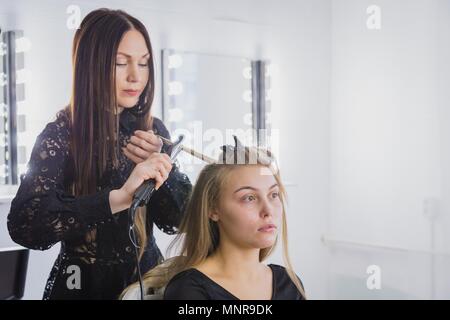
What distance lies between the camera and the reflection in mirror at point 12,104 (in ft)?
4.63

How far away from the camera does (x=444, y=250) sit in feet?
5.92

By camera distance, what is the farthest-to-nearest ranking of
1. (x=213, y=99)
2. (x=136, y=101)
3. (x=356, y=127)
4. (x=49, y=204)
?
(x=356, y=127), (x=213, y=99), (x=136, y=101), (x=49, y=204)

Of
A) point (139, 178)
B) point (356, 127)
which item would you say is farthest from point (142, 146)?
point (356, 127)

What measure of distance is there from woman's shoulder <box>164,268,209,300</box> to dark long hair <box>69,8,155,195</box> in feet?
0.83

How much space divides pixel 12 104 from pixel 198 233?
0.46 metres

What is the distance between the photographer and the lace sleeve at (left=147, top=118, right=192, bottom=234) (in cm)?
146

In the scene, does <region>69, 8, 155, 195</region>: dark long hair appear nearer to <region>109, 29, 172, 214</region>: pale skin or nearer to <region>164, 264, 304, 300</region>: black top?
<region>109, 29, 172, 214</region>: pale skin

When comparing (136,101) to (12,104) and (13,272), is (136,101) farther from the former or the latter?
(13,272)

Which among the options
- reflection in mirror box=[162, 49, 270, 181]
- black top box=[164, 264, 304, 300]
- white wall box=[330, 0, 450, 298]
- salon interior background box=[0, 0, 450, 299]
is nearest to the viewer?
black top box=[164, 264, 304, 300]

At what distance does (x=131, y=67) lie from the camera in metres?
1.46

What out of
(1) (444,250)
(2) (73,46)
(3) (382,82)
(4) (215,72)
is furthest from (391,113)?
(2) (73,46)

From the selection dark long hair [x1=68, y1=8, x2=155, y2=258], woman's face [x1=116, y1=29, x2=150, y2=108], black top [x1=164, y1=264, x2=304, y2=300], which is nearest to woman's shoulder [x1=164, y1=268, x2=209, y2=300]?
black top [x1=164, y1=264, x2=304, y2=300]

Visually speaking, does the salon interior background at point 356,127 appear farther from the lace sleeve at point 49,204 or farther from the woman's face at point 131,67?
the lace sleeve at point 49,204

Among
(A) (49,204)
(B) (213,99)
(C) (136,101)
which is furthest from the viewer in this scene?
(B) (213,99)
